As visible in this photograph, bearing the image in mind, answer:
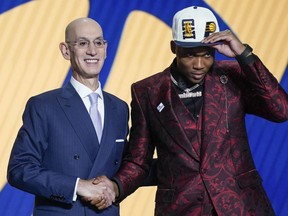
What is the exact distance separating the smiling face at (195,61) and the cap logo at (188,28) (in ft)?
0.15

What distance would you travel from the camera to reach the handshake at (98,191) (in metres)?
2.75

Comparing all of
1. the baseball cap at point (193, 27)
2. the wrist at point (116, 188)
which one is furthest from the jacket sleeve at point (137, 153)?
the baseball cap at point (193, 27)

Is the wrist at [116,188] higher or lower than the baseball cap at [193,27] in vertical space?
lower

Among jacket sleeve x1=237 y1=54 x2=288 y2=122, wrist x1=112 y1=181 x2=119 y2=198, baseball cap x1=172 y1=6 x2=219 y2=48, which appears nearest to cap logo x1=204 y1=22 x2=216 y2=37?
baseball cap x1=172 y1=6 x2=219 y2=48

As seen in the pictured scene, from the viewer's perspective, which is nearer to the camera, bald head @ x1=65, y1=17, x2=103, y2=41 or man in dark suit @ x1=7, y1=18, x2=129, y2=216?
man in dark suit @ x1=7, y1=18, x2=129, y2=216

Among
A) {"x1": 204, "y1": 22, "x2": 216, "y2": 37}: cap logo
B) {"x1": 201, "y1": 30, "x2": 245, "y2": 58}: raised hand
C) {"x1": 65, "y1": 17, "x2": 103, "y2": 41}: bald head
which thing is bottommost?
{"x1": 65, "y1": 17, "x2": 103, "y2": 41}: bald head

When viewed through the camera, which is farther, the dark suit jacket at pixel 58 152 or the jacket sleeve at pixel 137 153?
the jacket sleeve at pixel 137 153

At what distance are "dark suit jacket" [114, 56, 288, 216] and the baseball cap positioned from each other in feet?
0.45

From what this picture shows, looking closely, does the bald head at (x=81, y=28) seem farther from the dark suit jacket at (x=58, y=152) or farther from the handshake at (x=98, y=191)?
the handshake at (x=98, y=191)

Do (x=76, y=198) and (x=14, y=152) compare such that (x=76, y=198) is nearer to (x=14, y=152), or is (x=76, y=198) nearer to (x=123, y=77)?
(x=14, y=152)

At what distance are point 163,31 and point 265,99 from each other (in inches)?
62.2

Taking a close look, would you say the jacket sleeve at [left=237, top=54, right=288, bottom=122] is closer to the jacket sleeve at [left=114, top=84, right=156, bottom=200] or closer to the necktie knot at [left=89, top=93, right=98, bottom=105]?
the jacket sleeve at [left=114, top=84, right=156, bottom=200]

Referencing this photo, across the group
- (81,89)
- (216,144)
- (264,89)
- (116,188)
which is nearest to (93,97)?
(81,89)

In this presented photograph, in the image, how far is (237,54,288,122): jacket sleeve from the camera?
2748 mm
